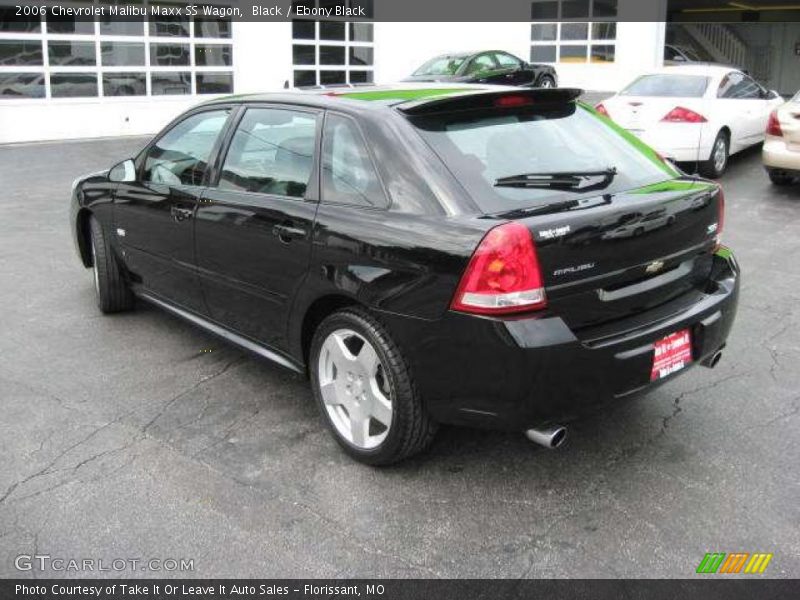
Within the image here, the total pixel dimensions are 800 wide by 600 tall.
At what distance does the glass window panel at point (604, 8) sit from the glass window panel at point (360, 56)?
20.0 feet

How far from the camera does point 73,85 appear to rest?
15.6m

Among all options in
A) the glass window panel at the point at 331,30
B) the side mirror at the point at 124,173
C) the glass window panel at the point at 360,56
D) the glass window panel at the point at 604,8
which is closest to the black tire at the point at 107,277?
the side mirror at the point at 124,173

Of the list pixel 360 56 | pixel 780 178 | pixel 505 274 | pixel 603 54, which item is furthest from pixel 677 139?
pixel 603 54

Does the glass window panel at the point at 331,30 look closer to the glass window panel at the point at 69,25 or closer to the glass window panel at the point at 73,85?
the glass window panel at the point at 69,25

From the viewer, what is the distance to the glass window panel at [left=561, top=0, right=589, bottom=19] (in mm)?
21156

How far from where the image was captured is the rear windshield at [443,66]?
16995 mm

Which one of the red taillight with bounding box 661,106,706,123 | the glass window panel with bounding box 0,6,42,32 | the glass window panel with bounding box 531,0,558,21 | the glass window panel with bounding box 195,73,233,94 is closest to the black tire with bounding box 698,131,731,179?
the red taillight with bounding box 661,106,706,123

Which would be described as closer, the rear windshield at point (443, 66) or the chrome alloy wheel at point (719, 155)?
the chrome alloy wheel at point (719, 155)

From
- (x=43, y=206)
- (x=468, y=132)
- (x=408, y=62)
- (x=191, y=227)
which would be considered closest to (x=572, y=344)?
(x=468, y=132)

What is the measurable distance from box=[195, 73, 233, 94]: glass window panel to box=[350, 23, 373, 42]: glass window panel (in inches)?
139

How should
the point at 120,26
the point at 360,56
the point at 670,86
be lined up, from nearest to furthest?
the point at 670,86, the point at 120,26, the point at 360,56

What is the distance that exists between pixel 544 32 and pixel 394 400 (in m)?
20.5

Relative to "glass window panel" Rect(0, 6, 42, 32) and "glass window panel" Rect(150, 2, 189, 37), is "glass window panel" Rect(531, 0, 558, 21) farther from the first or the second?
"glass window panel" Rect(0, 6, 42, 32)

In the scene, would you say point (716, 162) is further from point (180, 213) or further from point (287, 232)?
point (287, 232)
